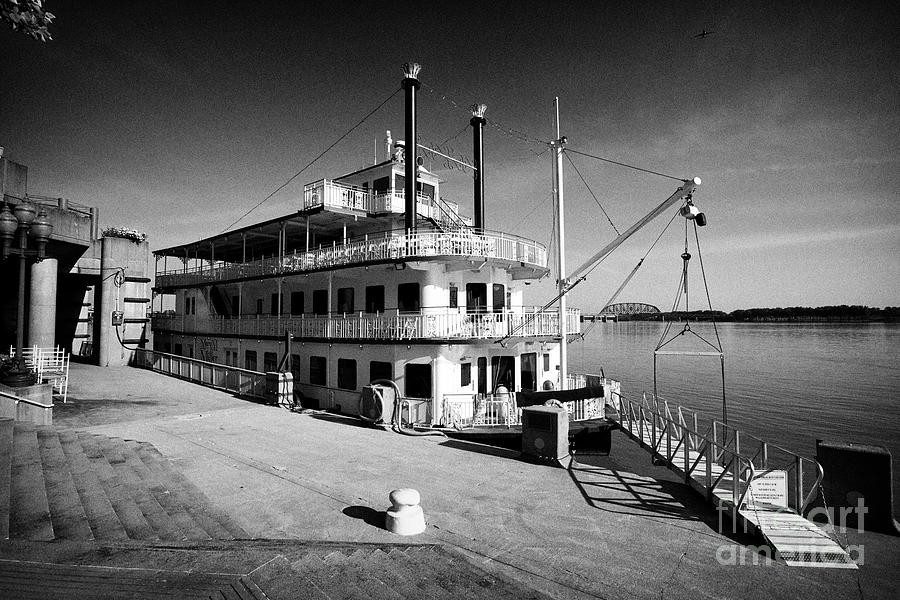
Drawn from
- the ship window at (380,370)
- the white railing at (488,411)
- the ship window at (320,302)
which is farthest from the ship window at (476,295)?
the ship window at (320,302)

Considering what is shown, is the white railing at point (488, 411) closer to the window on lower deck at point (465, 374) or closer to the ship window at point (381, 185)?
the window on lower deck at point (465, 374)

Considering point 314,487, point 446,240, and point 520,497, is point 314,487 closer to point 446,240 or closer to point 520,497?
point 520,497

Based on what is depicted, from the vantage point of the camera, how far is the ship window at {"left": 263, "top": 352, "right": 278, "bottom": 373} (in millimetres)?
23603

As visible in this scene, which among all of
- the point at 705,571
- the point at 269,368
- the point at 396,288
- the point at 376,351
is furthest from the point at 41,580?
the point at 269,368

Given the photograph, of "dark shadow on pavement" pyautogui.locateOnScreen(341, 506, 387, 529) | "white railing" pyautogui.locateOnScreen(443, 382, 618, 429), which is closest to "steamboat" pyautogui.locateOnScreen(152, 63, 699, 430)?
"white railing" pyautogui.locateOnScreen(443, 382, 618, 429)

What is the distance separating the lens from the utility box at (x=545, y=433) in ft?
36.6

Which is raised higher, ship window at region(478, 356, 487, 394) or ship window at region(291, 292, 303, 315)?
ship window at region(291, 292, 303, 315)

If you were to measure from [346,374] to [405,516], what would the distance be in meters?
12.9

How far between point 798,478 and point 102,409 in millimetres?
20347

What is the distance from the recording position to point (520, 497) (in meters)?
9.02

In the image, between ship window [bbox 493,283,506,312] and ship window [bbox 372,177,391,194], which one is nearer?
ship window [bbox 493,283,506,312]

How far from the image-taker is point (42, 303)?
22.7m

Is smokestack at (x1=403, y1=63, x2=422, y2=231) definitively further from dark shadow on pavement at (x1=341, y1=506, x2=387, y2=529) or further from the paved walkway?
dark shadow on pavement at (x1=341, y1=506, x2=387, y2=529)

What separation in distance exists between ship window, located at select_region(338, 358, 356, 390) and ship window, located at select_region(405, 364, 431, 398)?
3.21m
